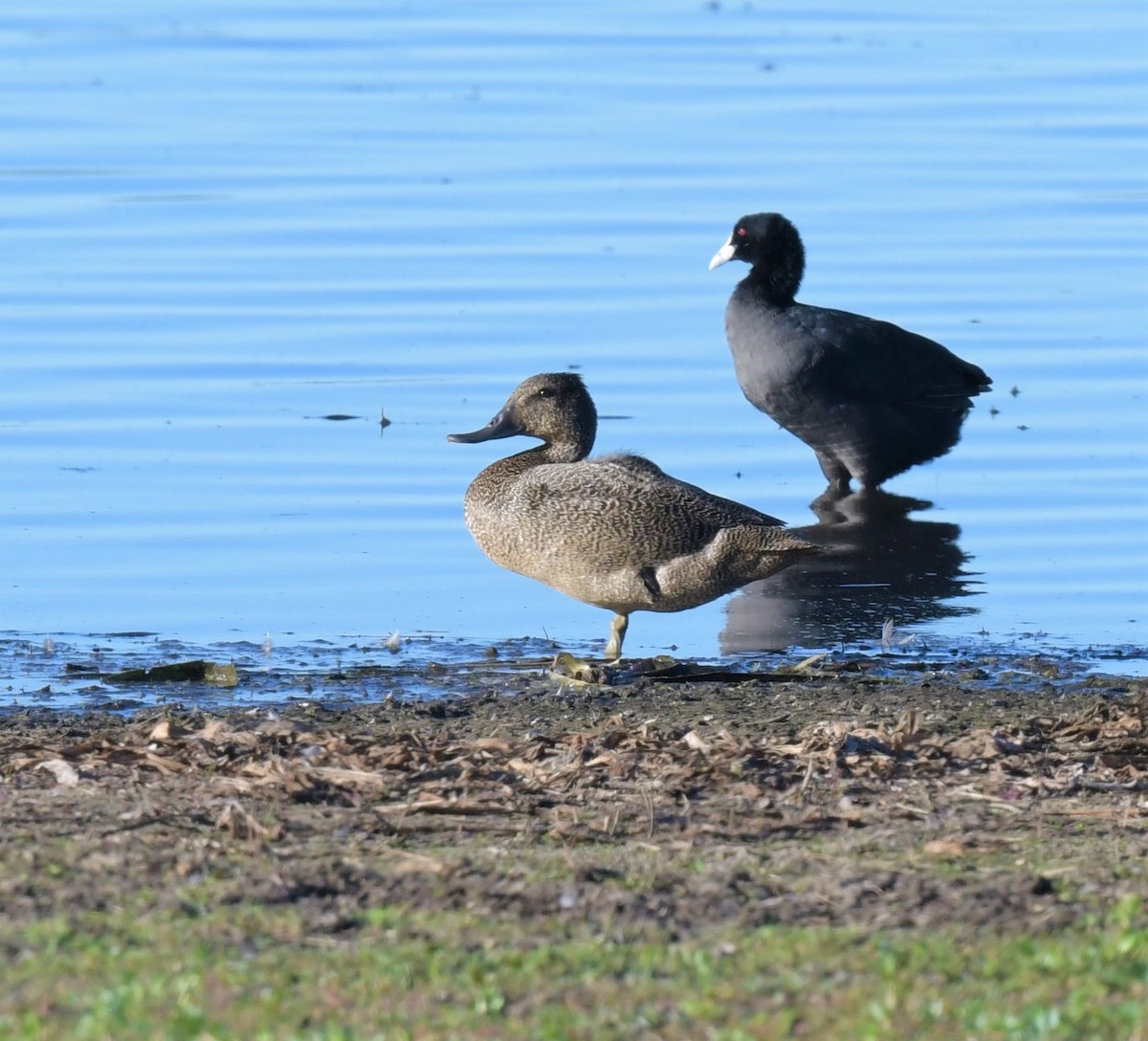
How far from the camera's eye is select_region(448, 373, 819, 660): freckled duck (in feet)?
25.3

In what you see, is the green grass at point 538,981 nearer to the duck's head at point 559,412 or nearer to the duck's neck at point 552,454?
the duck's neck at point 552,454

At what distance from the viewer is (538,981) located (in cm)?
408

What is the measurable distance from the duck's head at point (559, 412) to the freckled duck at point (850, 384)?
131 inches

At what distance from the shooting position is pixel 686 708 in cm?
695

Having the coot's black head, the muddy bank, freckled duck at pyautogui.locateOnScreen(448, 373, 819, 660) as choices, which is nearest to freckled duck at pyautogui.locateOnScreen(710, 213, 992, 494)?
the coot's black head

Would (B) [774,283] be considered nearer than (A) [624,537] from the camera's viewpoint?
No

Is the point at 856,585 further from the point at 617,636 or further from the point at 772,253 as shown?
the point at 772,253

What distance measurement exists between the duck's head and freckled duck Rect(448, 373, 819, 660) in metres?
0.43

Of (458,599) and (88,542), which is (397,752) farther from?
(88,542)

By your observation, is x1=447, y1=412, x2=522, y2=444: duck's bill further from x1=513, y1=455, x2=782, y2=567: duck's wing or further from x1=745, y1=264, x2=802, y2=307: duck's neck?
x1=745, y1=264, x2=802, y2=307: duck's neck

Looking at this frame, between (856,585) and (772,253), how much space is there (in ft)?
10.9

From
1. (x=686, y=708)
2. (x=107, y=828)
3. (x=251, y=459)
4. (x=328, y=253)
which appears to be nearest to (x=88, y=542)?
(x=251, y=459)

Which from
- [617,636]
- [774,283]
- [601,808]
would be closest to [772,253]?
[774,283]

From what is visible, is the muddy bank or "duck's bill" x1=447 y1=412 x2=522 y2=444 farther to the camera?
"duck's bill" x1=447 y1=412 x2=522 y2=444
